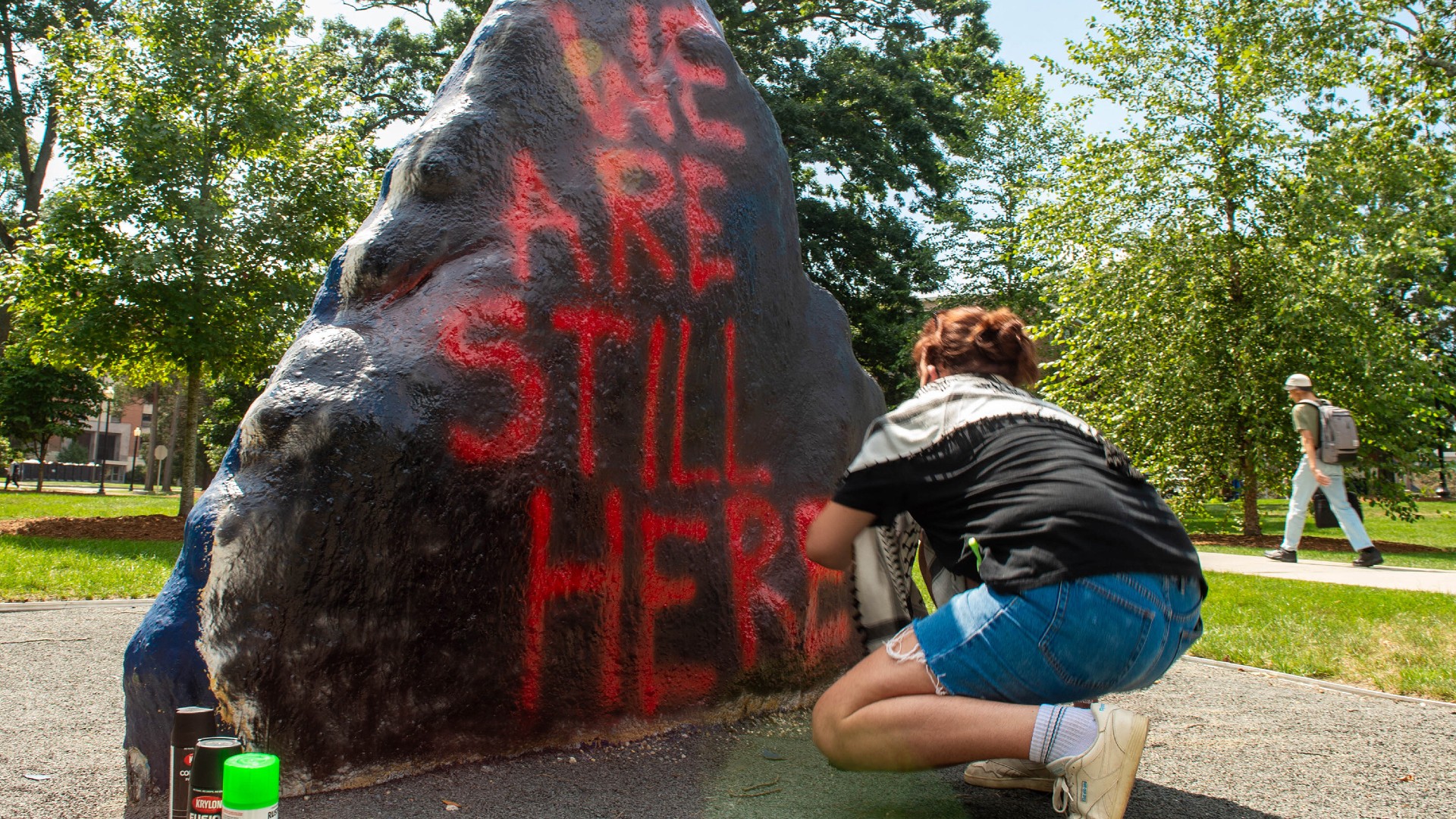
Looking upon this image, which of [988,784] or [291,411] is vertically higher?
[291,411]

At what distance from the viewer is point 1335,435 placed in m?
8.73

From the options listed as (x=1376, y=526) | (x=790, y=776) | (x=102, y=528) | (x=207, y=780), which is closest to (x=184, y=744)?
(x=207, y=780)

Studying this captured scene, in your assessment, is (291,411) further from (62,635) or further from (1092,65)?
(1092,65)

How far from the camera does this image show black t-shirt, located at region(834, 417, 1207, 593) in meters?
2.13

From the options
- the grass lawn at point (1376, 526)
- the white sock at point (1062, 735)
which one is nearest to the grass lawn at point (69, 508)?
the white sock at point (1062, 735)

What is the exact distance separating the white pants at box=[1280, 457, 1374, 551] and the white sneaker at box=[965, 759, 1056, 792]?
7285mm

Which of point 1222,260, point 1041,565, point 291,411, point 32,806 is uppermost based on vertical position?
point 1222,260

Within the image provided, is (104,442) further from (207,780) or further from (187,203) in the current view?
(207,780)

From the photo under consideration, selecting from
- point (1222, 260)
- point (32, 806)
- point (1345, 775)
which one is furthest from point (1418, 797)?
point (1222, 260)

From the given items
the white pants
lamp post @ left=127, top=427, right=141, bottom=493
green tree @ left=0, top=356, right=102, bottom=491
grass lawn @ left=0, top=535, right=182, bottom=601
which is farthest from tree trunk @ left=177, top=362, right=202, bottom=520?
lamp post @ left=127, top=427, right=141, bottom=493

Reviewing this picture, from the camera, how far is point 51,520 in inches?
484

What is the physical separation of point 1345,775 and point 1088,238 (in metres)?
12.3

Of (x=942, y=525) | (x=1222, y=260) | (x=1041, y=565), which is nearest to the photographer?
(x=1041, y=565)

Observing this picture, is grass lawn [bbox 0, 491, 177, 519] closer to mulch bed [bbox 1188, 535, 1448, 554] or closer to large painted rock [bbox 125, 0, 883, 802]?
large painted rock [bbox 125, 0, 883, 802]
